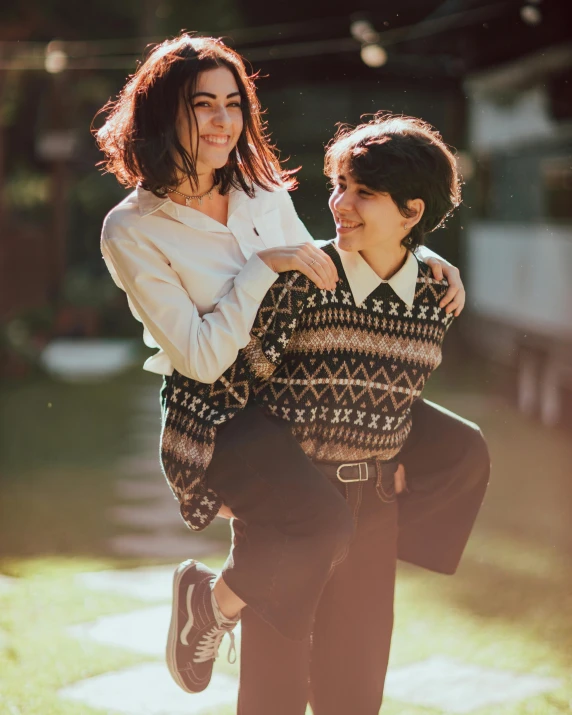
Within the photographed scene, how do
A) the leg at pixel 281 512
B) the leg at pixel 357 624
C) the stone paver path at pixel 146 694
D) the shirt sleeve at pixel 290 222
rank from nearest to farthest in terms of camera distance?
1. the leg at pixel 281 512
2. the leg at pixel 357 624
3. the shirt sleeve at pixel 290 222
4. the stone paver path at pixel 146 694

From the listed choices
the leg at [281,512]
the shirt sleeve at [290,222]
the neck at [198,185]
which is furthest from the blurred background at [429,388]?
the leg at [281,512]

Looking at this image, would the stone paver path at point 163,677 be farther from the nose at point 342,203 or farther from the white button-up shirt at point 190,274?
the nose at point 342,203

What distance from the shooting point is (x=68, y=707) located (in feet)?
8.57

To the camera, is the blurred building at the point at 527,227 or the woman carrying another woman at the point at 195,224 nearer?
the woman carrying another woman at the point at 195,224

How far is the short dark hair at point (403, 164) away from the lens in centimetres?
179

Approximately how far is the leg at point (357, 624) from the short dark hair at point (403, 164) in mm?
539

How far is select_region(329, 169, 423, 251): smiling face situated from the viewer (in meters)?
1.82

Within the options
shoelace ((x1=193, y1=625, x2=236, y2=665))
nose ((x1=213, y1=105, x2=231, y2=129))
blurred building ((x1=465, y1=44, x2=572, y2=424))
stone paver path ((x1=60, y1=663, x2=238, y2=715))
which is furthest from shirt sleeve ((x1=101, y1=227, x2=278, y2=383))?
blurred building ((x1=465, y1=44, x2=572, y2=424))

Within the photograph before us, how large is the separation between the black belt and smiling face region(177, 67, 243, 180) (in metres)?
0.58

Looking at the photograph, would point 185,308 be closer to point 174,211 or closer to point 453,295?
point 174,211

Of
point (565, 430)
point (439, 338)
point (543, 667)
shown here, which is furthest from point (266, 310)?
point (565, 430)

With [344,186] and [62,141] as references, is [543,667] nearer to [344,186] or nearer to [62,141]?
[344,186]

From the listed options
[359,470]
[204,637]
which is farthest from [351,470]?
[204,637]

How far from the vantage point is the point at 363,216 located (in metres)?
1.82
